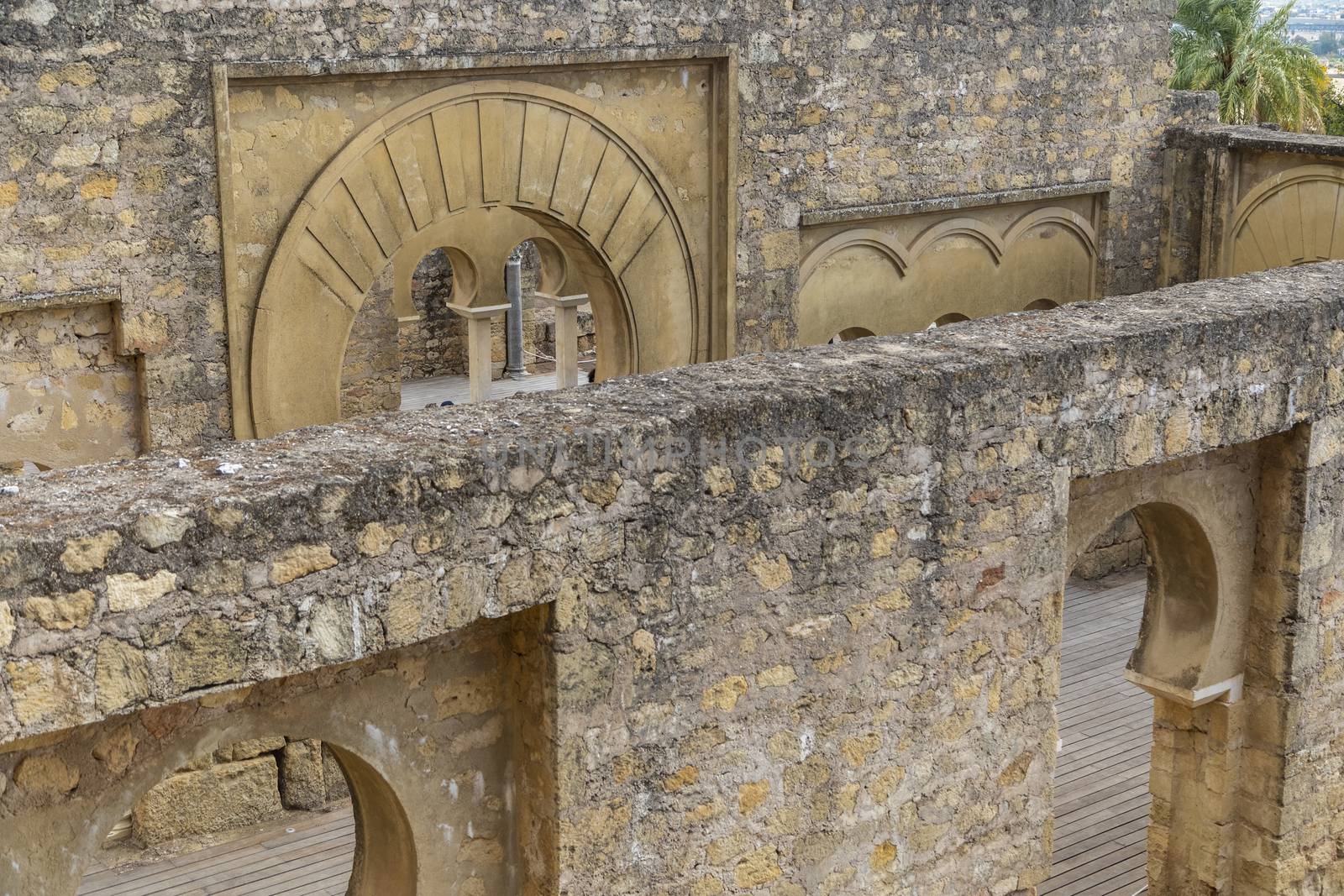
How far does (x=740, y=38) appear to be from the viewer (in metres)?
7.86

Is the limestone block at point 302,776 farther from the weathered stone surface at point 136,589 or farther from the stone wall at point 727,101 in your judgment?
the weathered stone surface at point 136,589

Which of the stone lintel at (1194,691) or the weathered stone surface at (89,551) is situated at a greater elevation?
the weathered stone surface at (89,551)

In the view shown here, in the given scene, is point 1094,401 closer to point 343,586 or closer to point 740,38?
point 343,586

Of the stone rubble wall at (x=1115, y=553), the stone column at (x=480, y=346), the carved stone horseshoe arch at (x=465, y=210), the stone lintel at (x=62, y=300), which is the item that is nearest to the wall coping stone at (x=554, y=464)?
the stone lintel at (x=62, y=300)

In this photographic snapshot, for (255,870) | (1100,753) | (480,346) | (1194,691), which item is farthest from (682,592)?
(480,346)

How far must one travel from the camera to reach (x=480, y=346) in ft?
42.8

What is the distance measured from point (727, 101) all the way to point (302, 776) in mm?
3790

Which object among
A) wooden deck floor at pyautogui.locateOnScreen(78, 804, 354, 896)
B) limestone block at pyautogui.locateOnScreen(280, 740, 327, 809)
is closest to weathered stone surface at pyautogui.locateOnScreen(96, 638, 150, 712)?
wooden deck floor at pyautogui.locateOnScreen(78, 804, 354, 896)

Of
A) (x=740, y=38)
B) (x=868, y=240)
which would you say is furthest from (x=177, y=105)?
(x=868, y=240)

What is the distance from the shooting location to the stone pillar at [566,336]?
13.2m

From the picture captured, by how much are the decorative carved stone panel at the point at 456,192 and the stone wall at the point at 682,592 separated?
275 cm

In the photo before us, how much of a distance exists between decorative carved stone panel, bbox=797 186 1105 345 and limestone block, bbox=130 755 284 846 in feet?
11.6

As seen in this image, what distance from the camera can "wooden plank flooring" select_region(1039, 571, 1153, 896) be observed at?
726cm

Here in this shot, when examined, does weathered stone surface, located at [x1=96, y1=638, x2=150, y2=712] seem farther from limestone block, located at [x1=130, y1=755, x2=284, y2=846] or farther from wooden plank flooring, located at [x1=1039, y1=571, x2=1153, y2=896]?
wooden plank flooring, located at [x1=1039, y1=571, x2=1153, y2=896]
